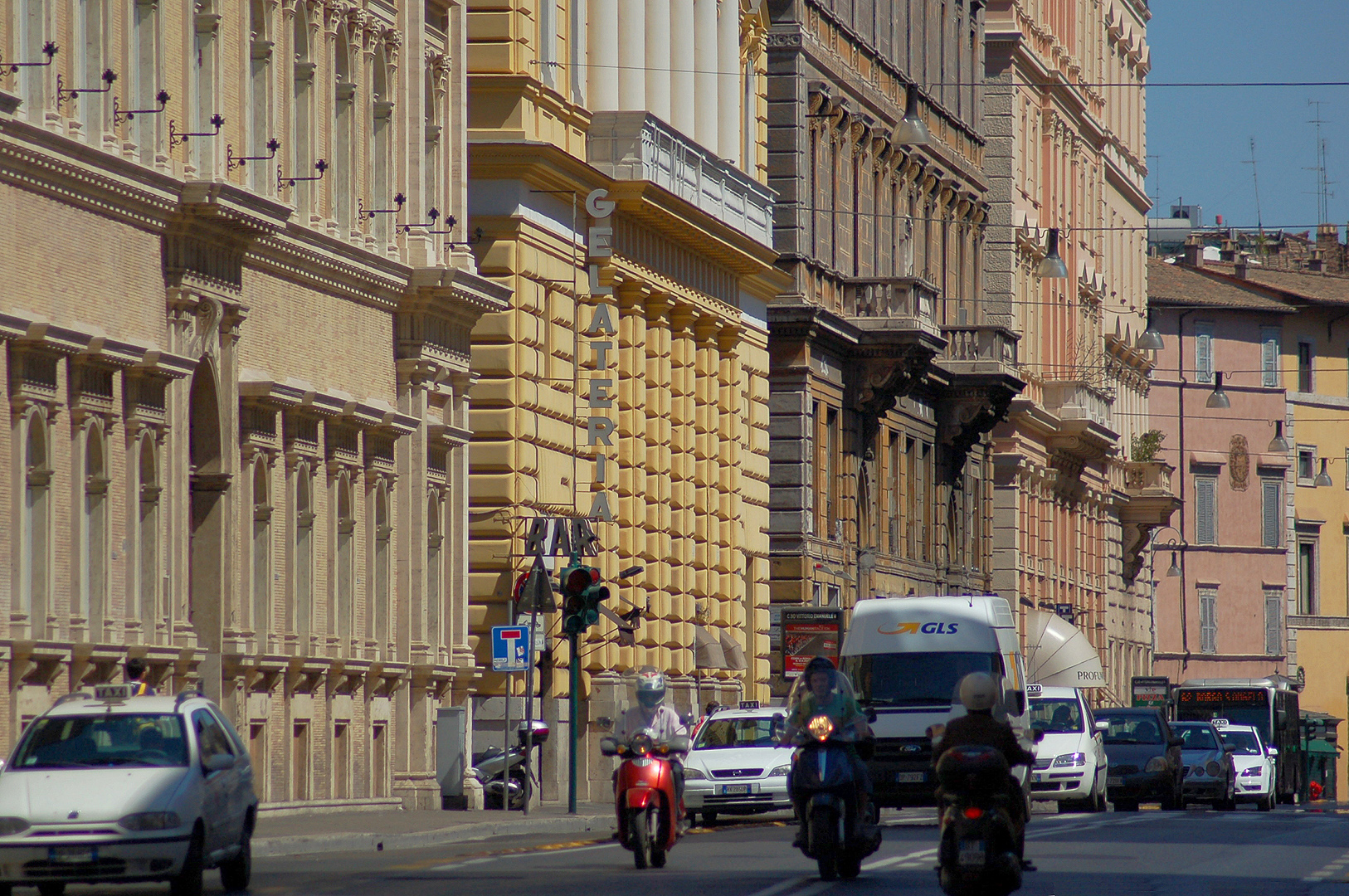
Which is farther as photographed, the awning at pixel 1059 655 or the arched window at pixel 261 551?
the awning at pixel 1059 655

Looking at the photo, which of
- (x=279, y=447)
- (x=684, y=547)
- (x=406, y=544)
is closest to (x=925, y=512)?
(x=684, y=547)

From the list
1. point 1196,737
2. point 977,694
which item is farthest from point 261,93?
point 1196,737

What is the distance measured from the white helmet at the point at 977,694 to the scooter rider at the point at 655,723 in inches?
269

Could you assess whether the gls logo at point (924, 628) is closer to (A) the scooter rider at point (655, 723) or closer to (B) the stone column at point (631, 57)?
(A) the scooter rider at point (655, 723)

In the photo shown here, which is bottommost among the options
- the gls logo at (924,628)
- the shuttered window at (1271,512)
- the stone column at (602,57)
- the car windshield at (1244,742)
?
the car windshield at (1244,742)

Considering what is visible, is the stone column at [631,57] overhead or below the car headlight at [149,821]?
overhead

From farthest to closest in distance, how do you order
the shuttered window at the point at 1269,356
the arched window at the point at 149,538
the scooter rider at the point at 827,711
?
1. the shuttered window at the point at 1269,356
2. the arched window at the point at 149,538
3. the scooter rider at the point at 827,711

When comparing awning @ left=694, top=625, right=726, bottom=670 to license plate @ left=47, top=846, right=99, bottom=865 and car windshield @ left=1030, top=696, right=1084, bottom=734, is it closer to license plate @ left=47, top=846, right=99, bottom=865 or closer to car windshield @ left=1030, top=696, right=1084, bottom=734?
car windshield @ left=1030, top=696, right=1084, bottom=734

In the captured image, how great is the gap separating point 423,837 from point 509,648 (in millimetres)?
5476

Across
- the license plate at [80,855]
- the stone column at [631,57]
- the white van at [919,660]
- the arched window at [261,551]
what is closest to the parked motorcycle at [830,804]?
the license plate at [80,855]

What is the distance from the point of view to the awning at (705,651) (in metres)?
46.8

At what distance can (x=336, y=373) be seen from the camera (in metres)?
33.9

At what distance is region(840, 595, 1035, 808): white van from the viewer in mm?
33688

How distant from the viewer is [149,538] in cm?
2864
